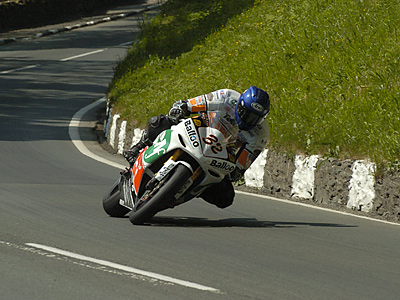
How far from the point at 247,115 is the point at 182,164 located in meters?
0.77

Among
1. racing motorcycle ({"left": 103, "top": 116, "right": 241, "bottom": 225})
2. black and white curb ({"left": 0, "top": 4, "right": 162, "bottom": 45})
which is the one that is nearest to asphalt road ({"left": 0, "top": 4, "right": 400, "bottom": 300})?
racing motorcycle ({"left": 103, "top": 116, "right": 241, "bottom": 225})

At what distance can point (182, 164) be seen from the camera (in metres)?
7.35

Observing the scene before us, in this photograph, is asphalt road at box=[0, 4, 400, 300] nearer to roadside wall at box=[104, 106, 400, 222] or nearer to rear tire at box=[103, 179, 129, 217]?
rear tire at box=[103, 179, 129, 217]

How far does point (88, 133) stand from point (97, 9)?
2838 cm

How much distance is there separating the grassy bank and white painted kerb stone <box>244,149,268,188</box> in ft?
0.78

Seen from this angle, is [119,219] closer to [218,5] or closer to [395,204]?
[395,204]

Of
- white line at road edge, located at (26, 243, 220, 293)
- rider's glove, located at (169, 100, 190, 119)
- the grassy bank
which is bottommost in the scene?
white line at road edge, located at (26, 243, 220, 293)

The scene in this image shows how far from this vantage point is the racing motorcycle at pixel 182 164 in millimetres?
7363

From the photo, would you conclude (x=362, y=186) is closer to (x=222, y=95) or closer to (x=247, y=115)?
(x=247, y=115)

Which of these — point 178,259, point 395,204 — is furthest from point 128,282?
point 395,204

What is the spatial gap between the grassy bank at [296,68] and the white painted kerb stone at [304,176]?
205 millimetres

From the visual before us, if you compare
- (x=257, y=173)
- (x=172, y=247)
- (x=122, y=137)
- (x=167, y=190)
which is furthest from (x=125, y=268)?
(x=122, y=137)

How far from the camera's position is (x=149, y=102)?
14.3m

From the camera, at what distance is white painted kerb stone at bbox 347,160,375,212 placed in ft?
29.1
